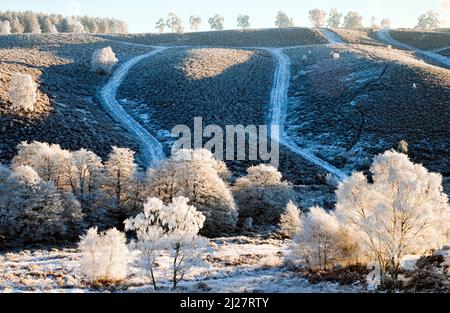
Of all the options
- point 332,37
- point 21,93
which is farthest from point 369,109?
point 332,37

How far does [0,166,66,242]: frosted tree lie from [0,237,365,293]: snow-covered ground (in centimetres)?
340

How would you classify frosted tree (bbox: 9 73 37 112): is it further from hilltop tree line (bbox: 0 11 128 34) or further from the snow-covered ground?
hilltop tree line (bbox: 0 11 128 34)

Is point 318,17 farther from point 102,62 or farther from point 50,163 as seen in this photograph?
point 50,163

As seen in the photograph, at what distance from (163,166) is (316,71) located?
66.0m

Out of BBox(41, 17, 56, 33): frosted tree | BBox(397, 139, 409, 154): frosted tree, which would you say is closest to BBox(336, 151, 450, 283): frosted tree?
BBox(397, 139, 409, 154): frosted tree

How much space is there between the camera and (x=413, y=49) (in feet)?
439

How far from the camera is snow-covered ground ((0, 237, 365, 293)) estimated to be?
23266 mm

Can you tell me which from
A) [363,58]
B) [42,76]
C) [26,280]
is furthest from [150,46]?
[26,280]

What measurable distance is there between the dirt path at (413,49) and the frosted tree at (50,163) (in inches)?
3872

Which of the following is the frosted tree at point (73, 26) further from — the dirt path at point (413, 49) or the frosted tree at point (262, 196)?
the frosted tree at point (262, 196)

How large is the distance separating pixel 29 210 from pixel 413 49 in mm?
128702

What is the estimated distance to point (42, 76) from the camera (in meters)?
90.0
